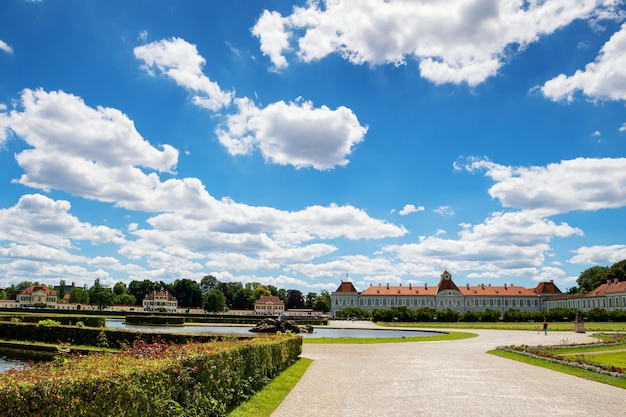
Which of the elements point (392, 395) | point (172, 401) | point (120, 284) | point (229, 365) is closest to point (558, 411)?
point (392, 395)

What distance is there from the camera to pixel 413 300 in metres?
114

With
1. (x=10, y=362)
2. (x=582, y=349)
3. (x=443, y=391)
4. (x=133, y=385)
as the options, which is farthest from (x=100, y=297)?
(x=133, y=385)

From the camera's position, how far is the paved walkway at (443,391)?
10820 millimetres

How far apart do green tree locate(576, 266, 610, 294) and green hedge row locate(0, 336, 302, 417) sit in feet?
377

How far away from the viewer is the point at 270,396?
12219mm

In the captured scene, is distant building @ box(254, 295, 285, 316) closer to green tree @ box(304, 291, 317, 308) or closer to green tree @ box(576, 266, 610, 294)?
green tree @ box(304, 291, 317, 308)

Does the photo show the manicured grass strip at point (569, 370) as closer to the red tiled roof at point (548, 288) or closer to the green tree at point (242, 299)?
the red tiled roof at point (548, 288)

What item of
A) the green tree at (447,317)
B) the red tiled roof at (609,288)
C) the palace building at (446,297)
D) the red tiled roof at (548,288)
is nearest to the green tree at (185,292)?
the palace building at (446,297)

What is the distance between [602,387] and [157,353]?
40.2 ft

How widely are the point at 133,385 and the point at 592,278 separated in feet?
423

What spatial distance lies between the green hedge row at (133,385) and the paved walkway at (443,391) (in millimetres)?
1730

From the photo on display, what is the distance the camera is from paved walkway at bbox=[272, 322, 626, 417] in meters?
10.8

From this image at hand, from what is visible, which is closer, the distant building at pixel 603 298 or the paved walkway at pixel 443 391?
the paved walkway at pixel 443 391

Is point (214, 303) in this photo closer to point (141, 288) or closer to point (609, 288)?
point (141, 288)
